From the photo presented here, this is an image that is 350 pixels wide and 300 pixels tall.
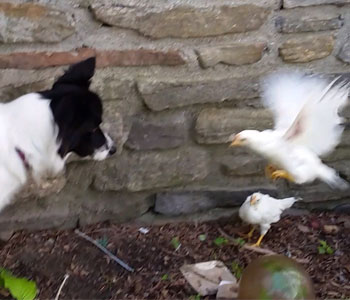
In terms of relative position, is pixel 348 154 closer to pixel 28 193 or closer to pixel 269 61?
pixel 269 61

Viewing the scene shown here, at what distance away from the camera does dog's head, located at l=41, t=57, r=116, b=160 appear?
2.17 metres

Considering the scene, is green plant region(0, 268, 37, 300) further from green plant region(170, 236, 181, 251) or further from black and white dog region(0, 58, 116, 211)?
green plant region(170, 236, 181, 251)

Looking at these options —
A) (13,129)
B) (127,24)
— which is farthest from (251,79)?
(13,129)

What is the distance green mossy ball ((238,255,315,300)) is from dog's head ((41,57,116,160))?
2.28ft

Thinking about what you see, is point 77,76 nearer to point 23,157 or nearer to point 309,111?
point 23,157

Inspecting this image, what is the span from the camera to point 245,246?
9.34 ft

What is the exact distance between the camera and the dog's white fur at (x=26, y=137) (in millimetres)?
2189

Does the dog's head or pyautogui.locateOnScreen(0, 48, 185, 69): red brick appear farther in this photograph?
pyautogui.locateOnScreen(0, 48, 185, 69): red brick

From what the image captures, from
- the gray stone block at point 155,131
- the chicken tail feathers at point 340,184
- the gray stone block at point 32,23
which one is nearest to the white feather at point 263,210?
the chicken tail feathers at point 340,184

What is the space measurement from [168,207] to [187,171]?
0.19m

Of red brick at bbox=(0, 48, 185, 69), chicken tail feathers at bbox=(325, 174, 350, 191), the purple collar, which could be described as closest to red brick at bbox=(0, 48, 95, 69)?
red brick at bbox=(0, 48, 185, 69)

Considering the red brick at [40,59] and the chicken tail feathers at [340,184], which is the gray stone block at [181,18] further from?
the chicken tail feathers at [340,184]

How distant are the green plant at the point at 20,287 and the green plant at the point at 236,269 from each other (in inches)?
29.8

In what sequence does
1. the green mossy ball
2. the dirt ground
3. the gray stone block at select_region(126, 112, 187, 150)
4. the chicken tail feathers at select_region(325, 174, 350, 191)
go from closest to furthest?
the green mossy ball → the dirt ground → the gray stone block at select_region(126, 112, 187, 150) → the chicken tail feathers at select_region(325, 174, 350, 191)
